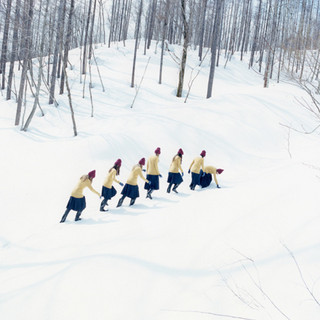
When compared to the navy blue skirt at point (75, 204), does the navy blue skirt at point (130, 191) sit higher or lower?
higher

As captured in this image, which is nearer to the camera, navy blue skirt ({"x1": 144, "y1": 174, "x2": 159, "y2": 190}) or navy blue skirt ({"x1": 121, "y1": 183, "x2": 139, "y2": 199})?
navy blue skirt ({"x1": 121, "y1": 183, "x2": 139, "y2": 199})

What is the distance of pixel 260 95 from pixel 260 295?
626 inches

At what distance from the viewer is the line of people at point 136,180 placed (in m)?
6.74

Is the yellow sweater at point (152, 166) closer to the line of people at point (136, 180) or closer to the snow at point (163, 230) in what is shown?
the line of people at point (136, 180)

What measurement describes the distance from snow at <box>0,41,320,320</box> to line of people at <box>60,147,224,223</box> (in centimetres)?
35

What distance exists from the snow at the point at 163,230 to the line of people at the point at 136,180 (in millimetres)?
348

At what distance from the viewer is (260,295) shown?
3131 mm

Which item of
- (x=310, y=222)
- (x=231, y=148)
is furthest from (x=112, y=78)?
(x=310, y=222)

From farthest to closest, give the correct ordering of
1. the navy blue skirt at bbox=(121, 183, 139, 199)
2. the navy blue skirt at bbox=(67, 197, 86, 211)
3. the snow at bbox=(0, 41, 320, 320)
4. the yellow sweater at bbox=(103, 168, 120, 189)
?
1. the navy blue skirt at bbox=(121, 183, 139, 199)
2. the yellow sweater at bbox=(103, 168, 120, 189)
3. the navy blue skirt at bbox=(67, 197, 86, 211)
4. the snow at bbox=(0, 41, 320, 320)

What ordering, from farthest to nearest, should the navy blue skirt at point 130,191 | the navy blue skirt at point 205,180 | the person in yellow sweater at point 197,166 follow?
the navy blue skirt at point 205,180
the person in yellow sweater at point 197,166
the navy blue skirt at point 130,191

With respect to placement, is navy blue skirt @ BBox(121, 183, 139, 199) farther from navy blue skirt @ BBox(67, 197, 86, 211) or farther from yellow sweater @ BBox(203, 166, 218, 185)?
yellow sweater @ BBox(203, 166, 218, 185)

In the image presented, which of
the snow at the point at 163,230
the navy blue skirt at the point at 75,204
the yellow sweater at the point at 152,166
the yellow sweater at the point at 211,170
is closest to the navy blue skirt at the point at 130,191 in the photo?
the snow at the point at 163,230

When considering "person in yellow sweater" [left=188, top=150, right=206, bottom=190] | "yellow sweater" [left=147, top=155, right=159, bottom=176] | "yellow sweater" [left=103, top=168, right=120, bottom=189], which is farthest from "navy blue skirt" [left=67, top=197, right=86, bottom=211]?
"person in yellow sweater" [left=188, top=150, right=206, bottom=190]

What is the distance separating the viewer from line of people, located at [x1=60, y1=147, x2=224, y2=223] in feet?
22.1
